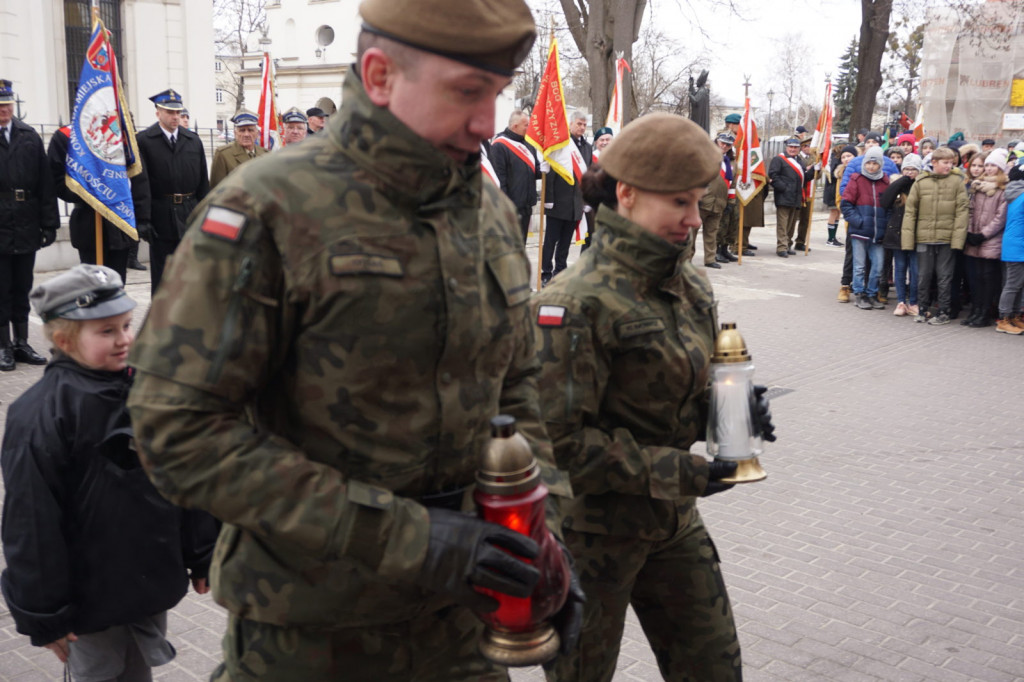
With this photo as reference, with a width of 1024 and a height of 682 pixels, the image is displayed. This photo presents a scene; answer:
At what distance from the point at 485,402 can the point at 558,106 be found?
11811 millimetres

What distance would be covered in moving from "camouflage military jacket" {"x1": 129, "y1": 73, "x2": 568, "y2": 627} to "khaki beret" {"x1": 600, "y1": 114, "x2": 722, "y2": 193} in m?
0.94

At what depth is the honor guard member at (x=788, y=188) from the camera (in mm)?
18391

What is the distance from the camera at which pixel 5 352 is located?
27.8 feet

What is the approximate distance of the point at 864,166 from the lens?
1307 cm

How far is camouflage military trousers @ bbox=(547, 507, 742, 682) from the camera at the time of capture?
9.29 feet

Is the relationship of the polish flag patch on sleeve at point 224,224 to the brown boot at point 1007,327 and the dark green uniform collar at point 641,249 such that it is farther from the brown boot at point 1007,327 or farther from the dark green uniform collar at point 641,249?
the brown boot at point 1007,327

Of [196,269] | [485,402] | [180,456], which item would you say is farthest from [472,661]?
[196,269]

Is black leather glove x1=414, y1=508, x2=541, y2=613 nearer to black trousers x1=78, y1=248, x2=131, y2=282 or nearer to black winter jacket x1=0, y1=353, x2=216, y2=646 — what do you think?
black winter jacket x1=0, y1=353, x2=216, y2=646

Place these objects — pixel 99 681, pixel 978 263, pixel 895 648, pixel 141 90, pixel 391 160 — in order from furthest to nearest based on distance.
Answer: pixel 141 90
pixel 978 263
pixel 895 648
pixel 99 681
pixel 391 160

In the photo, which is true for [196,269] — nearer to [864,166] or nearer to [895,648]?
[895,648]

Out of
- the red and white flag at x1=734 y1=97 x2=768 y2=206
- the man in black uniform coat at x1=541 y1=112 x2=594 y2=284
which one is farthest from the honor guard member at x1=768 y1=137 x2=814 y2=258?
the man in black uniform coat at x1=541 y1=112 x2=594 y2=284

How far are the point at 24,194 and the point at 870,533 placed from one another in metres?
7.32

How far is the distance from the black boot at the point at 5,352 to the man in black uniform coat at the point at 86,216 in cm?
113

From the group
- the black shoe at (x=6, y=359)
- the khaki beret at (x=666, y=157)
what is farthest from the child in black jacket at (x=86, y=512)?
the black shoe at (x=6, y=359)
